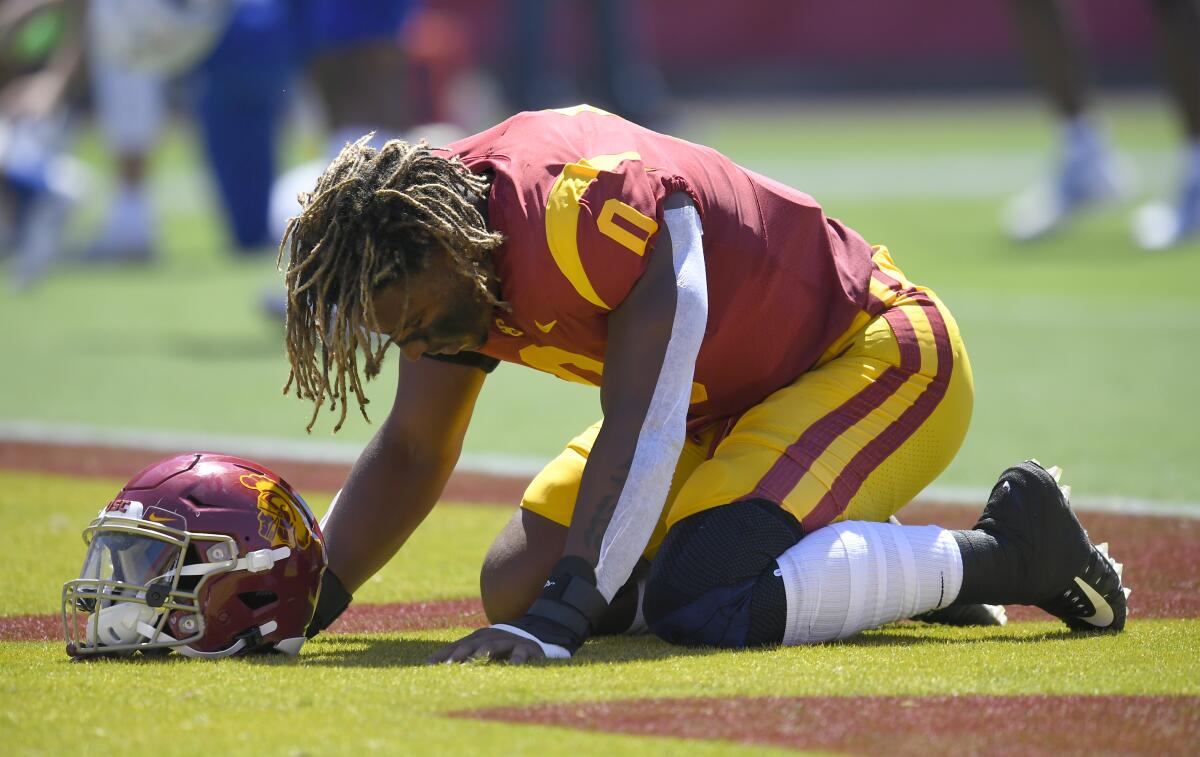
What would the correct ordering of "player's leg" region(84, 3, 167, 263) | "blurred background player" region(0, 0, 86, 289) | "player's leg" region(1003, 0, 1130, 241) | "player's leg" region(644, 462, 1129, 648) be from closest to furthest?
"player's leg" region(644, 462, 1129, 648), "player's leg" region(1003, 0, 1130, 241), "blurred background player" region(0, 0, 86, 289), "player's leg" region(84, 3, 167, 263)

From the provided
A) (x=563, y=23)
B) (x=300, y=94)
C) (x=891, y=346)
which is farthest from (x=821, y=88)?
(x=891, y=346)

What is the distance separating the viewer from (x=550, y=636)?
310cm

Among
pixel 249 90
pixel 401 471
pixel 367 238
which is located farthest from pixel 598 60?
pixel 367 238

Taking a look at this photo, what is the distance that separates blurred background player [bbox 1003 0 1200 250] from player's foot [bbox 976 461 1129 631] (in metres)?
6.17

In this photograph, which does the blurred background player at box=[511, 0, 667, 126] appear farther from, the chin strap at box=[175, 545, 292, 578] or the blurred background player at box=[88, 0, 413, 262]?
the chin strap at box=[175, 545, 292, 578]

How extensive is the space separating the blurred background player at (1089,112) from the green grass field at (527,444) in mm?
275

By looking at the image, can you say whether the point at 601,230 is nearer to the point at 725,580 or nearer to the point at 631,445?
the point at 631,445

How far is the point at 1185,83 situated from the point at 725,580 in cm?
666

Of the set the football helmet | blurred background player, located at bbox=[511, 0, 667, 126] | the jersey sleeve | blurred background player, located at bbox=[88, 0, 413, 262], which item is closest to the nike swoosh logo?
the jersey sleeve

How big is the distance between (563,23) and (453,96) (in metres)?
6.78

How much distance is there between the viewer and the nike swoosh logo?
11.0ft

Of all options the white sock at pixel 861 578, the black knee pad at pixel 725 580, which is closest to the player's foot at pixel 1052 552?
the white sock at pixel 861 578

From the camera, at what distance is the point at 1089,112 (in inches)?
376

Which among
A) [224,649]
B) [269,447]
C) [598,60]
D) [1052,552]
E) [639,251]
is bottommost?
[269,447]
